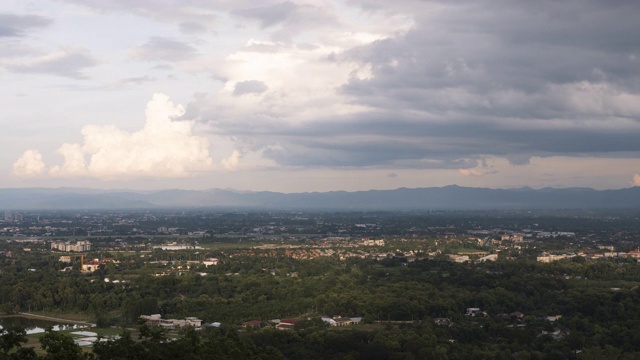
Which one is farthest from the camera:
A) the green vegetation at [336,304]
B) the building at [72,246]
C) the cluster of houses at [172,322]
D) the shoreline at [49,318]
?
the building at [72,246]

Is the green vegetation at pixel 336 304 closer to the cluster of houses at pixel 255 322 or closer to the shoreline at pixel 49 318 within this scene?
the cluster of houses at pixel 255 322

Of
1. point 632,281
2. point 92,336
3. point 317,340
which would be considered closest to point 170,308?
point 92,336

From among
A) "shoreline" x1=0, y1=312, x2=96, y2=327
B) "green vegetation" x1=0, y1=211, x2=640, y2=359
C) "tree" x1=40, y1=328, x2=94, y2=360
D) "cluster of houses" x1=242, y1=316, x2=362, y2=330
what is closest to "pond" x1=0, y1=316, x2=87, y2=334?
"shoreline" x1=0, y1=312, x2=96, y2=327

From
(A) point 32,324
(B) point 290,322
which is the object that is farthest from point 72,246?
(B) point 290,322

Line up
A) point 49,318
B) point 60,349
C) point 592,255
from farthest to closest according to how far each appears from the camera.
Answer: point 592,255 < point 49,318 < point 60,349

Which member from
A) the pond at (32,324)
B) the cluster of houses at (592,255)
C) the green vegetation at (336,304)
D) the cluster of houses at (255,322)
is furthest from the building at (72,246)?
the cluster of houses at (592,255)

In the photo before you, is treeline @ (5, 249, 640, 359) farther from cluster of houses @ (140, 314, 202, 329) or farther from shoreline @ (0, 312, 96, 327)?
cluster of houses @ (140, 314, 202, 329)

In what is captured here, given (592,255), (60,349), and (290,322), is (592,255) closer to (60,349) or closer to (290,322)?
(290,322)

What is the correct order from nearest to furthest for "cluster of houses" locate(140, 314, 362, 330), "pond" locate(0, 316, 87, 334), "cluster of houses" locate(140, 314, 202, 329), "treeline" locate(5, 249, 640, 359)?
"treeline" locate(5, 249, 640, 359)
"cluster of houses" locate(140, 314, 362, 330)
"cluster of houses" locate(140, 314, 202, 329)
"pond" locate(0, 316, 87, 334)

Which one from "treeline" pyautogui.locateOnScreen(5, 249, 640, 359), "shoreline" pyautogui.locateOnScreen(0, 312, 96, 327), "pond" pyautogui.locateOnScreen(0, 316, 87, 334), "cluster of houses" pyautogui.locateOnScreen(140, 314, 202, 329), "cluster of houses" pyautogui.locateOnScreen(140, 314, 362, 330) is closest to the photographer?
"treeline" pyautogui.locateOnScreen(5, 249, 640, 359)

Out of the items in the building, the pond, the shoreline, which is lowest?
the shoreline
